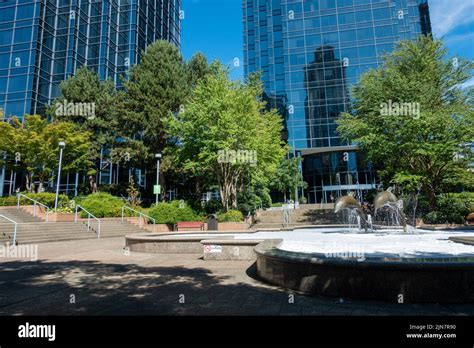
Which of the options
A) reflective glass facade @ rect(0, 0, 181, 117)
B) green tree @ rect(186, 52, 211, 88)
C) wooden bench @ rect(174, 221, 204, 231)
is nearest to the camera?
wooden bench @ rect(174, 221, 204, 231)

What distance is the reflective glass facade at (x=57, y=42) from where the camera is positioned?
128ft

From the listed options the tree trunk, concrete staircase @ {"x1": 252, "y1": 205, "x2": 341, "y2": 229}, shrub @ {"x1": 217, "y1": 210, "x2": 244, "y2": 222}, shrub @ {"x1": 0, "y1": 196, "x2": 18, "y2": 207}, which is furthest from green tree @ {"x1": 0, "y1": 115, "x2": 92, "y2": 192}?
the tree trunk

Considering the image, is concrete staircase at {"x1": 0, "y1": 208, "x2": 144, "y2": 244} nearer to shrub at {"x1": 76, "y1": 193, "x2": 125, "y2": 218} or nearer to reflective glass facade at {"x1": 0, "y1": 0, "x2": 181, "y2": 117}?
shrub at {"x1": 76, "y1": 193, "x2": 125, "y2": 218}

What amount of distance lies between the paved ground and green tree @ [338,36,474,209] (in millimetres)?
16478

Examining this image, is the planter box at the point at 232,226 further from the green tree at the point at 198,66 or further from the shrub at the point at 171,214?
the green tree at the point at 198,66

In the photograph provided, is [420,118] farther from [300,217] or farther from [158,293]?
[158,293]

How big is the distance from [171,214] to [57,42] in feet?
115

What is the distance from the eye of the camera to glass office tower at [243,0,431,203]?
4678 cm

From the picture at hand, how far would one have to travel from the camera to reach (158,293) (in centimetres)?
593

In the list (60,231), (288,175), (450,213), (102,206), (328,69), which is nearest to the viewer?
(60,231)

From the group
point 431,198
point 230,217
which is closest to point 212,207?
point 230,217

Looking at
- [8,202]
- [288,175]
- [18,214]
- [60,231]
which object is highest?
[288,175]
